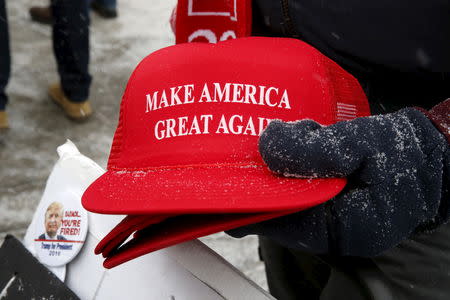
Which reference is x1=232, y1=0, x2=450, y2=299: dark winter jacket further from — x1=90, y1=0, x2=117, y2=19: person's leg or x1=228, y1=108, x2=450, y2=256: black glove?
x1=90, y1=0, x2=117, y2=19: person's leg

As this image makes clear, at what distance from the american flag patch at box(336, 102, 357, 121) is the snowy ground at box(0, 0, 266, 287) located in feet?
3.98

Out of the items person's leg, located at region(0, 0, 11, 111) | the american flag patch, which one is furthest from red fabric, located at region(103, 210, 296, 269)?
person's leg, located at region(0, 0, 11, 111)

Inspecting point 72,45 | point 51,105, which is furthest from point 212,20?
point 51,105

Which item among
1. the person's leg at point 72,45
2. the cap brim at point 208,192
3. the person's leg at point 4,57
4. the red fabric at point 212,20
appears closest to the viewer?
the cap brim at point 208,192

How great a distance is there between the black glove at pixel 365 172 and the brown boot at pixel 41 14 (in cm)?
310

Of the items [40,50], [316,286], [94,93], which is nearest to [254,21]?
[316,286]

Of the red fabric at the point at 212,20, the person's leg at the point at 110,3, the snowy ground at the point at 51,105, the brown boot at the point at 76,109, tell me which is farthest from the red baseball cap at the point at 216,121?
the person's leg at the point at 110,3

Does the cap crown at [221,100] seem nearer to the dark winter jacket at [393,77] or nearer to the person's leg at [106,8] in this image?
the dark winter jacket at [393,77]

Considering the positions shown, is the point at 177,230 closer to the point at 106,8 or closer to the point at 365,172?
the point at 365,172

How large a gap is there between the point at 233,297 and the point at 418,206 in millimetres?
292

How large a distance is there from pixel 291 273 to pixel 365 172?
55 cm

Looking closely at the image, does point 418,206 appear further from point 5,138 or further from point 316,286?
point 5,138

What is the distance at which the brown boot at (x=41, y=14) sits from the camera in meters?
Answer: 3.38

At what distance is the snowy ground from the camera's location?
6.72ft
